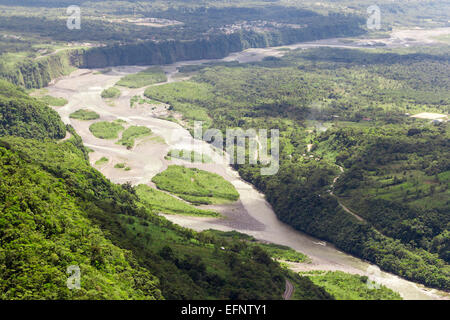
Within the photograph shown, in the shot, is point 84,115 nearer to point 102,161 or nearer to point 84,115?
point 84,115

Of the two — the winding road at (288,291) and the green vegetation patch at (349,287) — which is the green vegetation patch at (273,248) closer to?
the green vegetation patch at (349,287)

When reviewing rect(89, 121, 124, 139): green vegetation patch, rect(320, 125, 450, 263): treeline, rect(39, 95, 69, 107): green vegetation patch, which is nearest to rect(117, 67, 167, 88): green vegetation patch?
rect(39, 95, 69, 107): green vegetation patch

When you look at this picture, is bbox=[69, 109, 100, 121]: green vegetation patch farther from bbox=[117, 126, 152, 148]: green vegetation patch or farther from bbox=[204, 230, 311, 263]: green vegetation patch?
bbox=[204, 230, 311, 263]: green vegetation patch

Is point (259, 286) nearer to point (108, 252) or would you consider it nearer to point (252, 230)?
point (108, 252)

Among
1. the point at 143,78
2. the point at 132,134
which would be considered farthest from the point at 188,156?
the point at 143,78

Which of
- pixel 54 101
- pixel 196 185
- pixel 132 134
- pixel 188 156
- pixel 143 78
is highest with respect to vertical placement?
pixel 143 78
